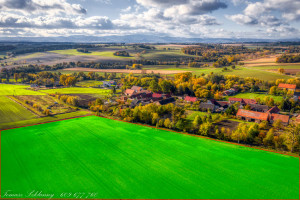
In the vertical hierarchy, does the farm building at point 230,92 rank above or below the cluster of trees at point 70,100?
above

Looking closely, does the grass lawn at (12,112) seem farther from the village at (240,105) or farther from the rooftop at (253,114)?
the rooftop at (253,114)

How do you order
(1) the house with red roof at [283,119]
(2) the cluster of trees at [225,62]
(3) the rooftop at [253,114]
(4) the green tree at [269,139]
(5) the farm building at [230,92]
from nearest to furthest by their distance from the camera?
(4) the green tree at [269,139], (1) the house with red roof at [283,119], (3) the rooftop at [253,114], (5) the farm building at [230,92], (2) the cluster of trees at [225,62]

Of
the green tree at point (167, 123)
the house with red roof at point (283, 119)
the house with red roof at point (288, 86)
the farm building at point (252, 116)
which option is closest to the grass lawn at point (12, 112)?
the green tree at point (167, 123)

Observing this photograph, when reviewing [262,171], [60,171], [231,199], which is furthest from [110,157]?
[262,171]

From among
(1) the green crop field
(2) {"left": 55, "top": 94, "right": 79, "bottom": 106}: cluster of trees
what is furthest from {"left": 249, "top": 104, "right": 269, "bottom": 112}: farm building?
(2) {"left": 55, "top": 94, "right": 79, "bottom": 106}: cluster of trees

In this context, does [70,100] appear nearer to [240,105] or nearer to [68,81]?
[68,81]

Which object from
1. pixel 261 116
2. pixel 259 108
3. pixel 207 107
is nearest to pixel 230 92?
pixel 259 108
